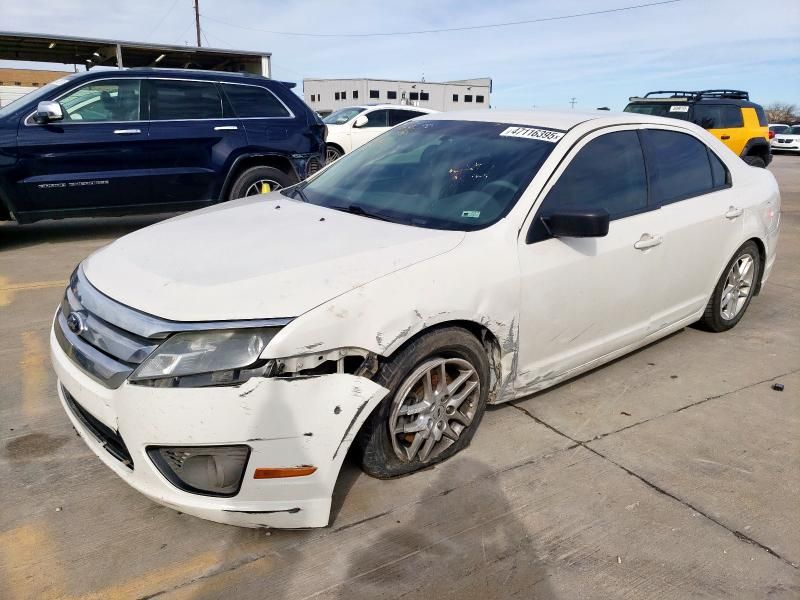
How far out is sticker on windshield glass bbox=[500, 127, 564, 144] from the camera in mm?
3313

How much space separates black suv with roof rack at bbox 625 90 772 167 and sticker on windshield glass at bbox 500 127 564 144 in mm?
11947

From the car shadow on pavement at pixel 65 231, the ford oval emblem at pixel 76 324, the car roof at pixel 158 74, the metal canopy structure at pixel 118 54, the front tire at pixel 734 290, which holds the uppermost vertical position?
the metal canopy structure at pixel 118 54

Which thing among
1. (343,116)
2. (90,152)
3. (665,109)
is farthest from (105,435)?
(665,109)

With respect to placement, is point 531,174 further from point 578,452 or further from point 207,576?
point 207,576

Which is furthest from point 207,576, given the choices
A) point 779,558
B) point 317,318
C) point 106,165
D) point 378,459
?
point 106,165

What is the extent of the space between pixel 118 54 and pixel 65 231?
5.45 meters

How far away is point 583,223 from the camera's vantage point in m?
2.87

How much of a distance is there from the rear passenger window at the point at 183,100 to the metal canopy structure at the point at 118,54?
5.17m

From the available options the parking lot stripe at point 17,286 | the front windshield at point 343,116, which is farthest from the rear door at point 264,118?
the front windshield at point 343,116

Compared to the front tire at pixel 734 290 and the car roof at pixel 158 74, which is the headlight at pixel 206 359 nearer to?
the front tire at pixel 734 290

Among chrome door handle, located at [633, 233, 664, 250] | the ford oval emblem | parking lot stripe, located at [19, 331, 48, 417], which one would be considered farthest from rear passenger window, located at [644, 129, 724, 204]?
parking lot stripe, located at [19, 331, 48, 417]

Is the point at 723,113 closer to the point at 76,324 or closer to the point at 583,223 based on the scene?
the point at 583,223

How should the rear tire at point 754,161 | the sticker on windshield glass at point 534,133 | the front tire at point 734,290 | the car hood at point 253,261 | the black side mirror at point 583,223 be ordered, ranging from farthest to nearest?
the rear tire at point 754,161 → the front tire at point 734,290 → the sticker on windshield glass at point 534,133 → the black side mirror at point 583,223 → the car hood at point 253,261

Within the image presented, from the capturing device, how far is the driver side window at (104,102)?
662 centimetres
